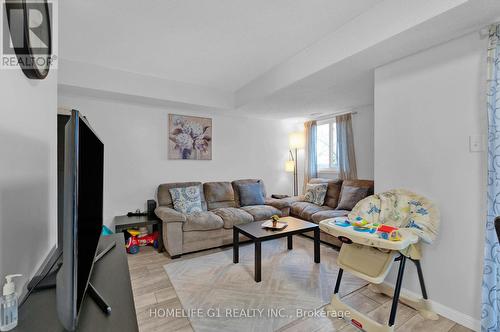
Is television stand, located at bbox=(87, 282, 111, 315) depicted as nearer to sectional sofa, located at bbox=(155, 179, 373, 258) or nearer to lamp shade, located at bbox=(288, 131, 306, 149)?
sectional sofa, located at bbox=(155, 179, 373, 258)

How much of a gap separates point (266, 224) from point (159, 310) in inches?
55.8

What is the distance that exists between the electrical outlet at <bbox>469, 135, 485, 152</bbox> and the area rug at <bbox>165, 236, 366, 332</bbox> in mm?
1554

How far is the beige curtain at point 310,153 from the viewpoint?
4.84 meters

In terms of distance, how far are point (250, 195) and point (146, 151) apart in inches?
74.7

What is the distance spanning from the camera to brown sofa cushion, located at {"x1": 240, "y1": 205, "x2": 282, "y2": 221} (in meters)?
3.52

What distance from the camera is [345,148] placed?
164 inches

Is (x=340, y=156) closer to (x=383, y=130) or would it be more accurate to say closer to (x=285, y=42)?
(x=383, y=130)

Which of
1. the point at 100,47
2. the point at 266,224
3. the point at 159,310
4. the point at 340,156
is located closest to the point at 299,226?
the point at 266,224

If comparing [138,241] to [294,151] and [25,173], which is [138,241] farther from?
[294,151]

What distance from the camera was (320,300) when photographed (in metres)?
2.04

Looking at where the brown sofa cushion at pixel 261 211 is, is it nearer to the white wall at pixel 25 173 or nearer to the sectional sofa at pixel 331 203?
the sectional sofa at pixel 331 203

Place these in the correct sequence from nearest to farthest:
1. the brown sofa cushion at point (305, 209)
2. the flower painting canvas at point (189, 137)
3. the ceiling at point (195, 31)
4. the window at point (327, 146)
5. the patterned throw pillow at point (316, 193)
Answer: the ceiling at point (195, 31)
the brown sofa cushion at point (305, 209)
the flower painting canvas at point (189, 137)
the patterned throw pillow at point (316, 193)
the window at point (327, 146)

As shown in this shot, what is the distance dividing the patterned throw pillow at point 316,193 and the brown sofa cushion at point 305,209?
125 mm

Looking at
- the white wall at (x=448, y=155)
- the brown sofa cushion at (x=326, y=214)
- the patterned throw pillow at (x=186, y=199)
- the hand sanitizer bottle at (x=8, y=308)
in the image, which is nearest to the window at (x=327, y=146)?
the brown sofa cushion at (x=326, y=214)
